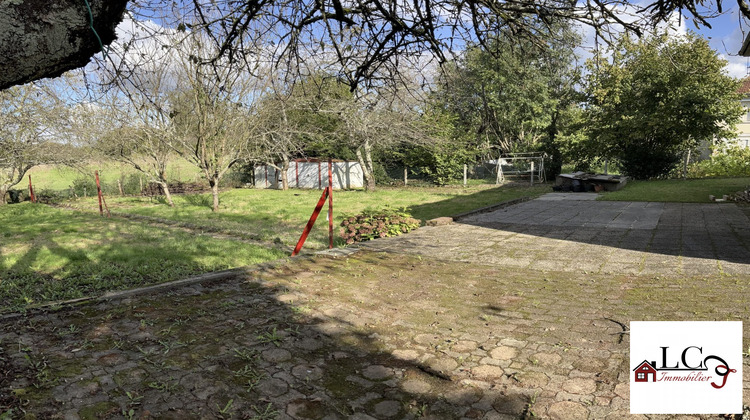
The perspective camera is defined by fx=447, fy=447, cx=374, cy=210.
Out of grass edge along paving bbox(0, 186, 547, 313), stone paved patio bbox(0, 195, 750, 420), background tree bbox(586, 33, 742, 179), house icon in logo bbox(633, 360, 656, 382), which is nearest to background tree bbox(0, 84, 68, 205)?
grass edge along paving bbox(0, 186, 547, 313)

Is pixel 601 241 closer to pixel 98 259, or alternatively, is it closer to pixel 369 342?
pixel 369 342

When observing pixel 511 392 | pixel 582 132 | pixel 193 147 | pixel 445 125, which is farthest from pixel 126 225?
pixel 582 132

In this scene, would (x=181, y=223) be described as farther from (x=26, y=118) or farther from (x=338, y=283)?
(x=338, y=283)

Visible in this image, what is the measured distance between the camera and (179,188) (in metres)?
24.2

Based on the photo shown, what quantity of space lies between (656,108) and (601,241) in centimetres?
1879

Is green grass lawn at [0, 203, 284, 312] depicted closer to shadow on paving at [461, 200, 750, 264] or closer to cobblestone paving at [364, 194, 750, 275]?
cobblestone paving at [364, 194, 750, 275]

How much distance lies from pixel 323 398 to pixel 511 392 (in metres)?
1.05

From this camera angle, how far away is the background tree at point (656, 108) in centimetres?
2052

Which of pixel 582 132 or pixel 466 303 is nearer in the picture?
pixel 466 303

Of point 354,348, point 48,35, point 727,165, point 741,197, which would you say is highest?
point 48,35

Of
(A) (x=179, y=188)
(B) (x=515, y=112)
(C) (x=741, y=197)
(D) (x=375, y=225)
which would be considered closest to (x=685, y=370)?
(D) (x=375, y=225)

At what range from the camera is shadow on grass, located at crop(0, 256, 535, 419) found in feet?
7.81

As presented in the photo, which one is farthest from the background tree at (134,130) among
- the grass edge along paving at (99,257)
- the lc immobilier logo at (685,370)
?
the lc immobilier logo at (685,370)

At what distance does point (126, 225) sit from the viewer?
35.8ft
